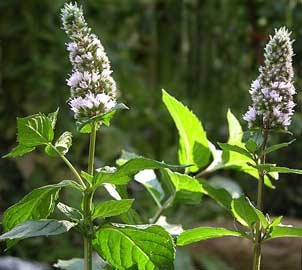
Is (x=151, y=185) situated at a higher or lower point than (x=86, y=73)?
lower

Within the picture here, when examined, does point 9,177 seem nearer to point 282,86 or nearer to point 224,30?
point 224,30

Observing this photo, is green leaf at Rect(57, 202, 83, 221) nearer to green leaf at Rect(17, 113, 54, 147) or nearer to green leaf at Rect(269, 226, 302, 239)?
green leaf at Rect(17, 113, 54, 147)

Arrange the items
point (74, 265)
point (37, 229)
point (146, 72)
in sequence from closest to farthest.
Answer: point (37, 229) < point (74, 265) < point (146, 72)

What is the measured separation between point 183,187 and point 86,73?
0.18 metres

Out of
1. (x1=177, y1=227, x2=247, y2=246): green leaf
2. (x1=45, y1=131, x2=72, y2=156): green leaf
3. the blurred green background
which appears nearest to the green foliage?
(x1=45, y1=131, x2=72, y2=156): green leaf

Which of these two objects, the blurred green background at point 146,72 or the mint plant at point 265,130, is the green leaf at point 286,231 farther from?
the blurred green background at point 146,72

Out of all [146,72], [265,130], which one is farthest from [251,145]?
[146,72]

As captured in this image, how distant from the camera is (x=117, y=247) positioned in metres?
0.56

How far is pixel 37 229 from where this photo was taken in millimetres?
539

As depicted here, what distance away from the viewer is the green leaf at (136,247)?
0.55 m

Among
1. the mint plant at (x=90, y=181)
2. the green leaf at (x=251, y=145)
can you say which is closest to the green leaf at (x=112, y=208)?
the mint plant at (x=90, y=181)

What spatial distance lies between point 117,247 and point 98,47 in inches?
6.0

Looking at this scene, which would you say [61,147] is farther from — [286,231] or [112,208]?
[286,231]

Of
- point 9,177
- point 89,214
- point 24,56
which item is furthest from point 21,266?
point 89,214
